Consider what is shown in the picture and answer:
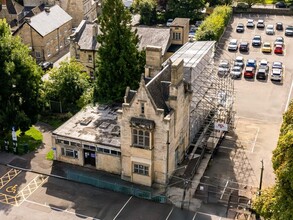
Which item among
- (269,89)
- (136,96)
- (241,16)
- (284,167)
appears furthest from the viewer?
(241,16)

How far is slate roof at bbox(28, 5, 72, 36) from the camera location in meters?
92.1

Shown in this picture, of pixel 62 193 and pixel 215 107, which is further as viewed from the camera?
pixel 215 107

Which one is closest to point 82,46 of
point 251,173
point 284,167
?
point 251,173

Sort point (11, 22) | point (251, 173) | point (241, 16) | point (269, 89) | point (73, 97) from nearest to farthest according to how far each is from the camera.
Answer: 1. point (251, 173)
2. point (73, 97)
3. point (269, 89)
4. point (11, 22)
5. point (241, 16)

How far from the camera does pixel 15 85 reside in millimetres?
61500

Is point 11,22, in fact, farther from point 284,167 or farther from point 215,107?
point 284,167

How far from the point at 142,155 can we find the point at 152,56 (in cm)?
1287

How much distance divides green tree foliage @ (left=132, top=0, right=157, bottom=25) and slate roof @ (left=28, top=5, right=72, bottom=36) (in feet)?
57.3

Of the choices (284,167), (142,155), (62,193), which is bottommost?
(62,193)

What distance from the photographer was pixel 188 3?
358ft

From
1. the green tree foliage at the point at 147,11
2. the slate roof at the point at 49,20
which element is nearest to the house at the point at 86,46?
the slate roof at the point at 49,20

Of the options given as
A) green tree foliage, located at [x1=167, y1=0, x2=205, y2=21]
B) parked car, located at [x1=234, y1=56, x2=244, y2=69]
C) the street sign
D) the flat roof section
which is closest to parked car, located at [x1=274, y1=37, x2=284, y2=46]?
parked car, located at [x1=234, y1=56, x2=244, y2=69]

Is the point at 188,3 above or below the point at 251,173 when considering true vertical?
above

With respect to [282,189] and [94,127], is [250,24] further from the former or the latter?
[282,189]
